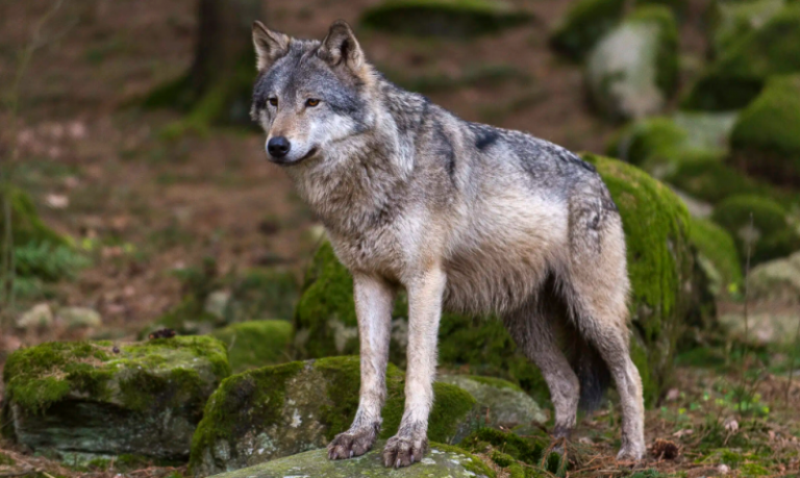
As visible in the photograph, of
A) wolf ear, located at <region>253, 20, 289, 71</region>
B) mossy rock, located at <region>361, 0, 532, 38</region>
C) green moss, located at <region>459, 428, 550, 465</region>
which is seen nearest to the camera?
green moss, located at <region>459, 428, 550, 465</region>

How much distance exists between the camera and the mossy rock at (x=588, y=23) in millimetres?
19703

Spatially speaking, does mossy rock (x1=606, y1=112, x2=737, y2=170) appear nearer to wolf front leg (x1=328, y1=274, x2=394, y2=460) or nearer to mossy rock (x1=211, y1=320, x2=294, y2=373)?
mossy rock (x1=211, y1=320, x2=294, y2=373)

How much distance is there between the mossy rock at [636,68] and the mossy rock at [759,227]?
5.71 meters

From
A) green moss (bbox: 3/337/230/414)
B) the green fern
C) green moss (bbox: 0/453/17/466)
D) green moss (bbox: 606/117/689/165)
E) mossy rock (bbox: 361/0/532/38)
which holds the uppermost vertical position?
mossy rock (bbox: 361/0/532/38)

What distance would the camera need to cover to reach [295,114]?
17.1 feet

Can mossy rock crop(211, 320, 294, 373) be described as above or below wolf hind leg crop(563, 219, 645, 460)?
below

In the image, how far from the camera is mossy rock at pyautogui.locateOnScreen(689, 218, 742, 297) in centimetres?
944

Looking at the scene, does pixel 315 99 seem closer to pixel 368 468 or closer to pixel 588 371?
pixel 368 468

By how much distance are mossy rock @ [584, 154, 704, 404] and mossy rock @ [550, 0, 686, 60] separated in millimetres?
12163

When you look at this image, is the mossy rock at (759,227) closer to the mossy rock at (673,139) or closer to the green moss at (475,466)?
the mossy rock at (673,139)

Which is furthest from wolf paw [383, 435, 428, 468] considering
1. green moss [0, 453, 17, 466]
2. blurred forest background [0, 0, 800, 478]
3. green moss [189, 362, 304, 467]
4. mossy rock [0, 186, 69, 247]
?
mossy rock [0, 186, 69, 247]

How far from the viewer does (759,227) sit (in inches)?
436

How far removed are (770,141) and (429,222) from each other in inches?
350

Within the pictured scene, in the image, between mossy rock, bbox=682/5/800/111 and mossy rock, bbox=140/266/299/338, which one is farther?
mossy rock, bbox=682/5/800/111
